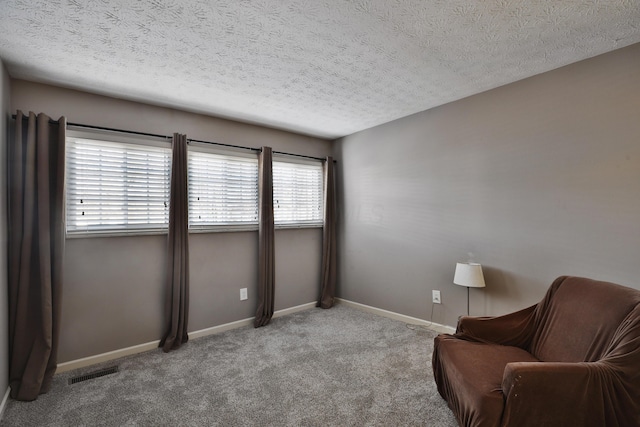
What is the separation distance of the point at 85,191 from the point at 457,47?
125 inches

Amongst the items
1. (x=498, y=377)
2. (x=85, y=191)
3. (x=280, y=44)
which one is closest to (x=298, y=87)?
(x=280, y=44)

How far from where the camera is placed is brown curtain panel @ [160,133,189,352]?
9.94 feet

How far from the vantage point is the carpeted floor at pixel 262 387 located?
195 centimetres

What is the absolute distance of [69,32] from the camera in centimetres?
188

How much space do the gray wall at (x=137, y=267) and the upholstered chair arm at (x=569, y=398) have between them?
9.35ft

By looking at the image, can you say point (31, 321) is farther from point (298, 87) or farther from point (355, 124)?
point (355, 124)

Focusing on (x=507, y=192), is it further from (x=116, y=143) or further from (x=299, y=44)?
(x=116, y=143)

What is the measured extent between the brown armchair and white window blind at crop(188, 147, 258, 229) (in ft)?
8.18

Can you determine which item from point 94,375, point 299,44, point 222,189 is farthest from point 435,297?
point 94,375

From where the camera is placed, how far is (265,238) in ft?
12.2

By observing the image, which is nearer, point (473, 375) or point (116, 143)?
point (473, 375)

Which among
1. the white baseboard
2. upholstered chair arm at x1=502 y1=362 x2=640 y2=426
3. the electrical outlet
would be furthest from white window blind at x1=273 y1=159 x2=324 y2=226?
upholstered chair arm at x1=502 y1=362 x2=640 y2=426

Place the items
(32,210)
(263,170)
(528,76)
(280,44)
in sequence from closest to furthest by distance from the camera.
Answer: (280,44) → (32,210) → (528,76) → (263,170)

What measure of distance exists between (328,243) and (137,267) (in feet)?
7.57
